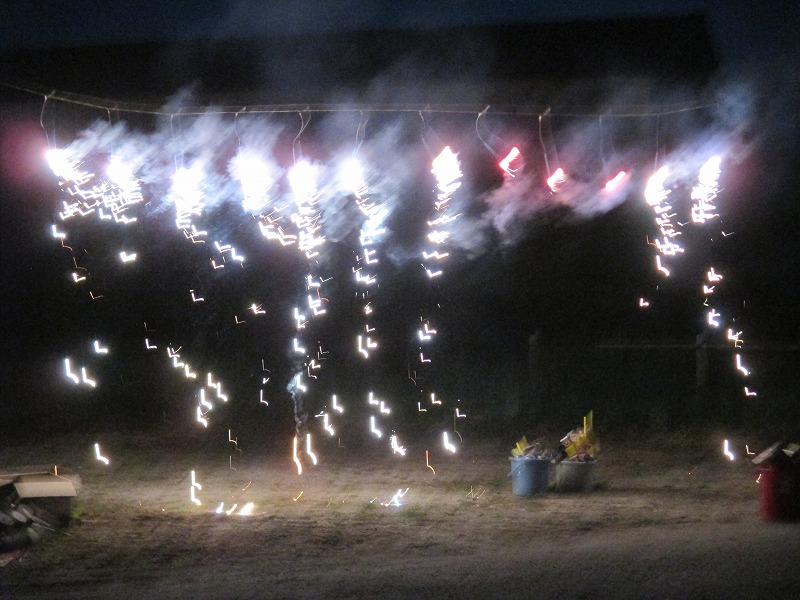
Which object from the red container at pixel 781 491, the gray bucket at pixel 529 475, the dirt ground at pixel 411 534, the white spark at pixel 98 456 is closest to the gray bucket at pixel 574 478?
the dirt ground at pixel 411 534

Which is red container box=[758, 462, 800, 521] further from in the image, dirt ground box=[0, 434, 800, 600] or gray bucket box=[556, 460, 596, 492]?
gray bucket box=[556, 460, 596, 492]

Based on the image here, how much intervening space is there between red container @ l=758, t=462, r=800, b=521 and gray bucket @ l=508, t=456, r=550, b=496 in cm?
249

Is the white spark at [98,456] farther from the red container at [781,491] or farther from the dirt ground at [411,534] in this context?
the red container at [781,491]

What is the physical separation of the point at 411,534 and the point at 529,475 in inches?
89.3

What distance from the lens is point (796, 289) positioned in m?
14.5

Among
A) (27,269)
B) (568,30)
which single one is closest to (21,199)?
(27,269)

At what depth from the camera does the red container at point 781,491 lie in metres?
Answer: 8.16

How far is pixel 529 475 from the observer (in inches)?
398

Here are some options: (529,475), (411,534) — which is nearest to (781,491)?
(529,475)

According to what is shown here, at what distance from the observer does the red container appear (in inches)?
321

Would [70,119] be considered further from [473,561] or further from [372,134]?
[473,561]

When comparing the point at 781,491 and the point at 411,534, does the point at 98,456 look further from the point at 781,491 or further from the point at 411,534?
the point at 781,491

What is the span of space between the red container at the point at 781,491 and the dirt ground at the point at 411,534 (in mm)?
217

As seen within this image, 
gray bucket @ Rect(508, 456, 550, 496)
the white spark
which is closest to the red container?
gray bucket @ Rect(508, 456, 550, 496)
